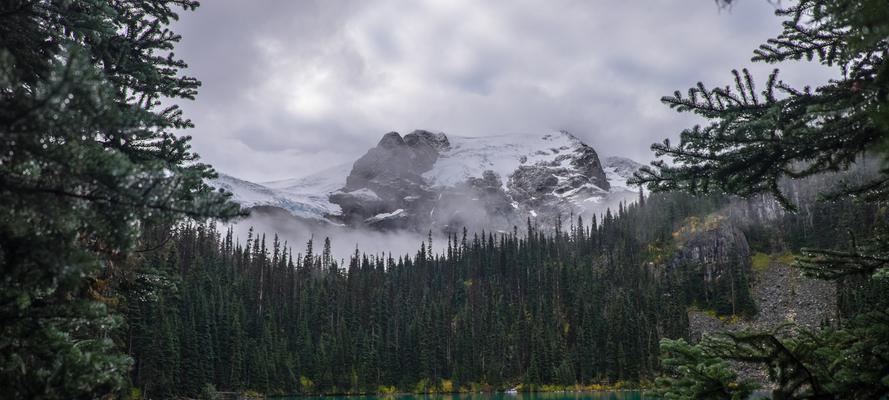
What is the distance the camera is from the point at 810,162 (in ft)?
27.7

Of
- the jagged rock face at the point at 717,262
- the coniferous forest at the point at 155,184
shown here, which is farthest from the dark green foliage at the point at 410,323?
the coniferous forest at the point at 155,184

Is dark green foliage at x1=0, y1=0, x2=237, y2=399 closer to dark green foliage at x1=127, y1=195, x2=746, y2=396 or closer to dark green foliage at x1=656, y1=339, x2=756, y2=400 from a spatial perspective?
dark green foliage at x1=656, y1=339, x2=756, y2=400

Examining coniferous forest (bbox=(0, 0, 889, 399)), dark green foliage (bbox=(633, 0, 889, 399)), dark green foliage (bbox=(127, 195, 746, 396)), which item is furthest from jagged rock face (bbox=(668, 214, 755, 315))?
dark green foliage (bbox=(633, 0, 889, 399))

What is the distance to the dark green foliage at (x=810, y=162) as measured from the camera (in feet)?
22.9

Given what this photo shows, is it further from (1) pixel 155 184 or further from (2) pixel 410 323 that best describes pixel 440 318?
(1) pixel 155 184

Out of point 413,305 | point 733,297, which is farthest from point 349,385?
point 733,297

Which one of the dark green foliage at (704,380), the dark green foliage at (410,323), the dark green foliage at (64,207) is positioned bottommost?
the dark green foliage at (410,323)

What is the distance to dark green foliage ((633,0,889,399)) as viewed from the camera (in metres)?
6.98

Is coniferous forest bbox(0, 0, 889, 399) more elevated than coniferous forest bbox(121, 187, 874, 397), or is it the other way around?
coniferous forest bbox(0, 0, 889, 399)

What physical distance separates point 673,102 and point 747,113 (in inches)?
38.6

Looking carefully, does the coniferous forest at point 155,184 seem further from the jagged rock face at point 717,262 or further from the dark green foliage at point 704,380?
the jagged rock face at point 717,262

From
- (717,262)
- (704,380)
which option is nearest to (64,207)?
(704,380)

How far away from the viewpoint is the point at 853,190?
8641 millimetres

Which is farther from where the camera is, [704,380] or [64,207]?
[704,380]
